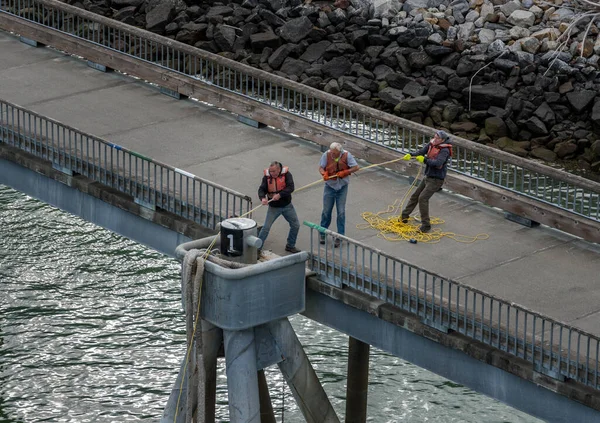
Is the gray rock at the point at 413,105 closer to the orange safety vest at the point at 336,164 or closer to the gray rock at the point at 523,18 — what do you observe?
the gray rock at the point at 523,18

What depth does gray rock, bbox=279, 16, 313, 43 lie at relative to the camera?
1948 inches

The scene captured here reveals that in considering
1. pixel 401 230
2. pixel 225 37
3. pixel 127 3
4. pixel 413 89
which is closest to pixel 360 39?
pixel 413 89

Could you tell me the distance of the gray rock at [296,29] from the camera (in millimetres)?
49469

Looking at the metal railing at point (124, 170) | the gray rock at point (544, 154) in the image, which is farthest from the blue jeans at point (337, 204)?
the gray rock at point (544, 154)

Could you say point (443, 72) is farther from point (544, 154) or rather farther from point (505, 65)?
point (544, 154)

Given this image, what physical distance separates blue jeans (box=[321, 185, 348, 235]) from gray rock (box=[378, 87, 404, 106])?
21.4 metres

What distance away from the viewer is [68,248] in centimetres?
3528

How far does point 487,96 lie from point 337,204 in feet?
69.8

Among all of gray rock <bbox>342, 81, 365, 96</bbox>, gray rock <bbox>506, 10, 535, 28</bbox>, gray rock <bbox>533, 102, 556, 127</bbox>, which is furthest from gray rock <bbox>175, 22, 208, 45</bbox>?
gray rock <bbox>533, 102, 556, 127</bbox>

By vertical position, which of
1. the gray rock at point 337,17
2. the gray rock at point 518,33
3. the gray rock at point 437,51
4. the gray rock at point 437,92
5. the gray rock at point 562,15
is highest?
the gray rock at point 562,15

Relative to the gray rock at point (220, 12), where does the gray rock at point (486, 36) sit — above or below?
above

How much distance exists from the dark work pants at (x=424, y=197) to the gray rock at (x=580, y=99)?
19752 mm

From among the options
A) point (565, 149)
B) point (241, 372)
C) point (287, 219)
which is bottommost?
point (565, 149)

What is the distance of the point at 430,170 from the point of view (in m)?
24.5
